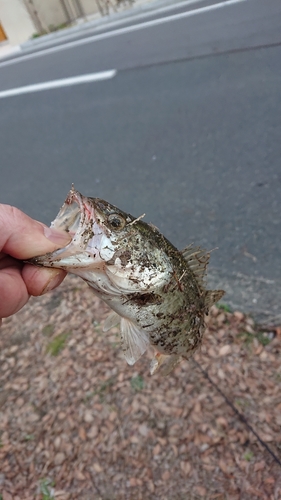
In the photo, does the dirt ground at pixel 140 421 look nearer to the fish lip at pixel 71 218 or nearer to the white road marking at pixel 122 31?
the fish lip at pixel 71 218

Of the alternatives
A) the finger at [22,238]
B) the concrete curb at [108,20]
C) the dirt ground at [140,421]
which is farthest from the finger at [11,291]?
the concrete curb at [108,20]

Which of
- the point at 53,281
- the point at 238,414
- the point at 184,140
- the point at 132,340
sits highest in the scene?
the point at 53,281

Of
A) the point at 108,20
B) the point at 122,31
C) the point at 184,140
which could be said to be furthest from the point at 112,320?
the point at 108,20

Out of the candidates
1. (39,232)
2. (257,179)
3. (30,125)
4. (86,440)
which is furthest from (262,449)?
(30,125)

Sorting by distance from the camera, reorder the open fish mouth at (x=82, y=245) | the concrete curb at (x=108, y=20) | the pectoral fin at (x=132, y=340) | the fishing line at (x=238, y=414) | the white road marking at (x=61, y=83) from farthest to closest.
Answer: the concrete curb at (x=108, y=20), the white road marking at (x=61, y=83), the fishing line at (x=238, y=414), the pectoral fin at (x=132, y=340), the open fish mouth at (x=82, y=245)

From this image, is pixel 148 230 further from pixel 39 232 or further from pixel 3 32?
pixel 3 32

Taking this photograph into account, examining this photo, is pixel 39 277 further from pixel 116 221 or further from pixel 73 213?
pixel 116 221
